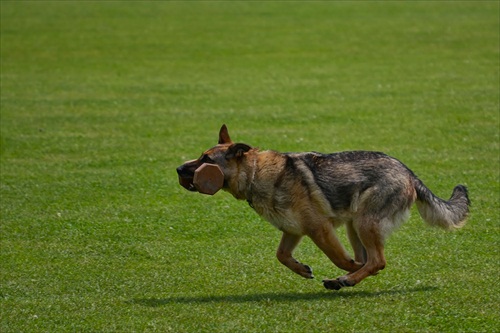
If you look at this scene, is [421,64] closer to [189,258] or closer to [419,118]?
[419,118]

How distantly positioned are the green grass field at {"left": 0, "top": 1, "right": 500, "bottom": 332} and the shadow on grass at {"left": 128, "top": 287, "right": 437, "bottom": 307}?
0.09ft

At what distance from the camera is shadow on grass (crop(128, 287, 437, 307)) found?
350 inches

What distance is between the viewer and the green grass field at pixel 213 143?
28.7ft

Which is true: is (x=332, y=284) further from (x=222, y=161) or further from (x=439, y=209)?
(x=222, y=161)

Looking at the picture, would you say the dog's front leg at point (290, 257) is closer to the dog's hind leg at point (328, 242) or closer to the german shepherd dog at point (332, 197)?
the german shepherd dog at point (332, 197)

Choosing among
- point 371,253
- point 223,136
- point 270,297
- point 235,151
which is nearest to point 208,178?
point 235,151

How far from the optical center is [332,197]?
9.25 metres

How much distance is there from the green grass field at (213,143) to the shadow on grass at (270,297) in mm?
27

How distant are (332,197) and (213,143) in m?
8.05

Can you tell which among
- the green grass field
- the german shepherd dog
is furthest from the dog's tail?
the green grass field

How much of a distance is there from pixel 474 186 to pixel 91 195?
201 inches

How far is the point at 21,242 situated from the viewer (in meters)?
11.2

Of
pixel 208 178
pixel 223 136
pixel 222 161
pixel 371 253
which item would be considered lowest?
pixel 371 253

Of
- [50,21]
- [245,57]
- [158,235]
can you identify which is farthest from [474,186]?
[50,21]
